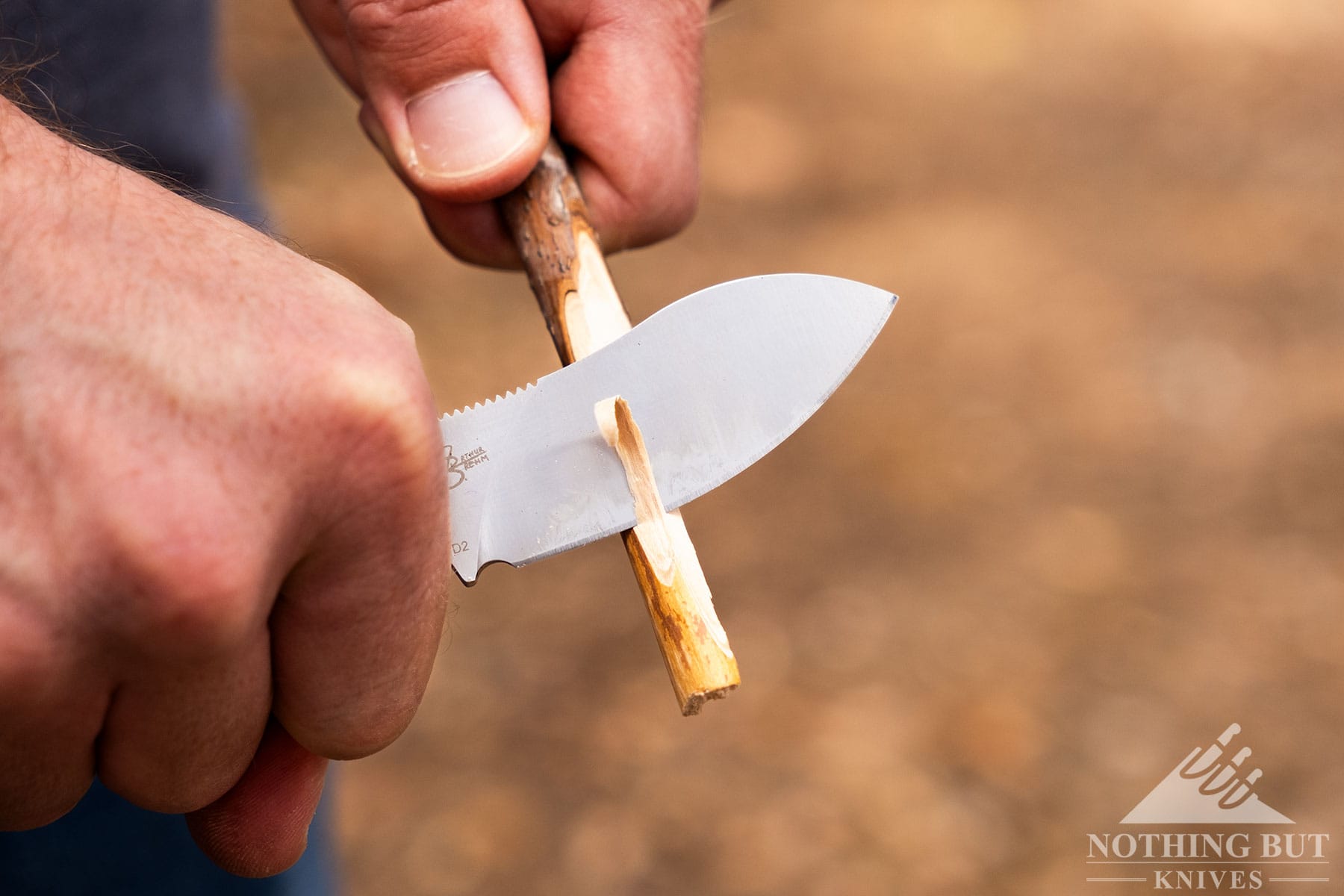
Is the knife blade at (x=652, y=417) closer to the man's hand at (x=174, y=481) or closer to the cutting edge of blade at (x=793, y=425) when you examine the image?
the cutting edge of blade at (x=793, y=425)

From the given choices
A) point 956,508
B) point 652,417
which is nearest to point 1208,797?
point 956,508

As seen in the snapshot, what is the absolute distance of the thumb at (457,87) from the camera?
121 cm

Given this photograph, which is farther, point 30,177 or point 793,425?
point 793,425

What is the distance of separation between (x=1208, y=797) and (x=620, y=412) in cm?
220

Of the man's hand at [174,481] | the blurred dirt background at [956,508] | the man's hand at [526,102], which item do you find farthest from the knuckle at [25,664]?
the blurred dirt background at [956,508]

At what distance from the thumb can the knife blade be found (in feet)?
1.14

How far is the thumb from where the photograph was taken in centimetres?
121

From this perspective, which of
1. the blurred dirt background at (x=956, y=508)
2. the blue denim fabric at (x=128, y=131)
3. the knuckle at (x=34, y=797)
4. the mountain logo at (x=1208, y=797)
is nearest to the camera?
the knuckle at (x=34, y=797)

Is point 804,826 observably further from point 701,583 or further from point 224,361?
point 224,361

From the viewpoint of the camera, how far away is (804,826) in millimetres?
2562

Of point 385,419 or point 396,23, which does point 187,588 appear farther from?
point 396,23

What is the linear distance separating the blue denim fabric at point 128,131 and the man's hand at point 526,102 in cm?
31

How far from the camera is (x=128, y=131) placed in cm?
157
